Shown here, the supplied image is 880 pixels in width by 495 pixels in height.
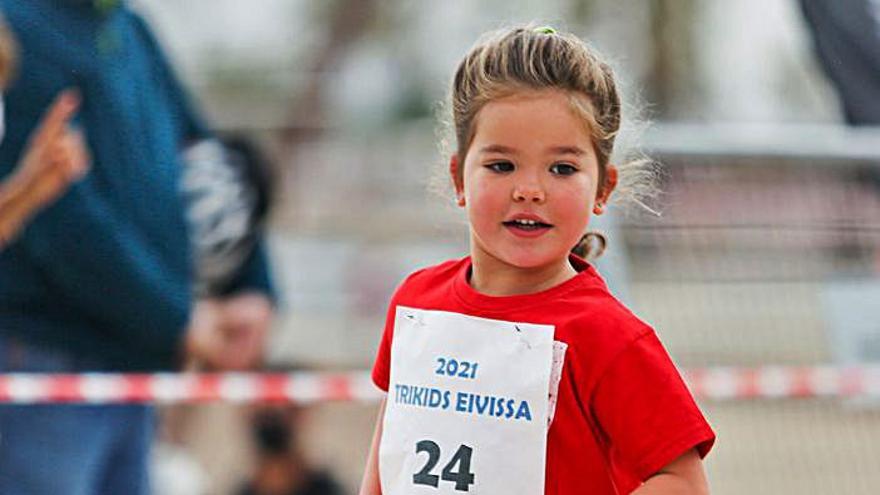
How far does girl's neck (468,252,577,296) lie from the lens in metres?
2.57

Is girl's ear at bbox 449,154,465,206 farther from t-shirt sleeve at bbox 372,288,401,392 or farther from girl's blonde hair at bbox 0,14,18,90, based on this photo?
girl's blonde hair at bbox 0,14,18,90

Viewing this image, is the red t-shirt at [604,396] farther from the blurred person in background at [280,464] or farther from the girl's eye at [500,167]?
the blurred person in background at [280,464]

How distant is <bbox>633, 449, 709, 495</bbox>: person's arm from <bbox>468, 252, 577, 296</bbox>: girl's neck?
1.12ft

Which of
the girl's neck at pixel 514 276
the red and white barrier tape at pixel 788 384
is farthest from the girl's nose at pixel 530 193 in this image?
the red and white barrier tape at pixel 788 384

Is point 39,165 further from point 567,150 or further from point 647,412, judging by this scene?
point 647,412

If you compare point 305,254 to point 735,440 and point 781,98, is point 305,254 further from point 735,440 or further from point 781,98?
point 781,98

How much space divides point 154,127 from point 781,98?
15.2 m

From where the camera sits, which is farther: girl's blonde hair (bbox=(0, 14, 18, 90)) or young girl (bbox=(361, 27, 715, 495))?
girl's blonde hair (bbox=(0, 14, 18, 90))

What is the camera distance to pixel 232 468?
8.29 metres

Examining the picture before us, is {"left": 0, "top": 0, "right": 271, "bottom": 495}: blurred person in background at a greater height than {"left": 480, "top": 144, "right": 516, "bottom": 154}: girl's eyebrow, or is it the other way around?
{"left": 480, "top": 144, "right": 516, "bottom": 154}: girl's eyebrow

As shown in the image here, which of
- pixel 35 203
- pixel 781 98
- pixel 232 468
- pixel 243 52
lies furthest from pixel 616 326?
pixel 243 52

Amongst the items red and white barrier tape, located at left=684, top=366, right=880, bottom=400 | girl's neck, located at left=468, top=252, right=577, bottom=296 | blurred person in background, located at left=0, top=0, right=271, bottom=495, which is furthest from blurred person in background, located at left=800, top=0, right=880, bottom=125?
girl's neck, located at left=468, top=252, right=577, bottom=296

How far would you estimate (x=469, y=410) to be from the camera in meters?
2.51

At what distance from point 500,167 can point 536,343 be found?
27cm
